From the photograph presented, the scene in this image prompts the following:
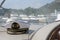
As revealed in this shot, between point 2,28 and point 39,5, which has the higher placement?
point 39,5

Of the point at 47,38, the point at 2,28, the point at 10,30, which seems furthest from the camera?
the point at 2,28

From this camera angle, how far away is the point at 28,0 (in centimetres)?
151

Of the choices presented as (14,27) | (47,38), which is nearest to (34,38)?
(47,38)

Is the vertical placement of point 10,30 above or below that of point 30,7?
below

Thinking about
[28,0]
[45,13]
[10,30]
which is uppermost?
[28,0]

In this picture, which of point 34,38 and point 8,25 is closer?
point 34,38

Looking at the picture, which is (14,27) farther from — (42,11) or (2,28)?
(42,11)

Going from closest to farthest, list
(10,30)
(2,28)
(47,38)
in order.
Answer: (47,38) → (10,30) → (2,28)

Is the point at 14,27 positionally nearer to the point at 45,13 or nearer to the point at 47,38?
the point at 45,13

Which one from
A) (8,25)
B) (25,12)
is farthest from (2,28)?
(25,12)

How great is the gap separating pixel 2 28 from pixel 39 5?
40 cm

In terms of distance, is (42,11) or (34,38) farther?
(42,11)

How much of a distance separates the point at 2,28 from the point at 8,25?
0.11 m

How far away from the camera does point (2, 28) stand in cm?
153
